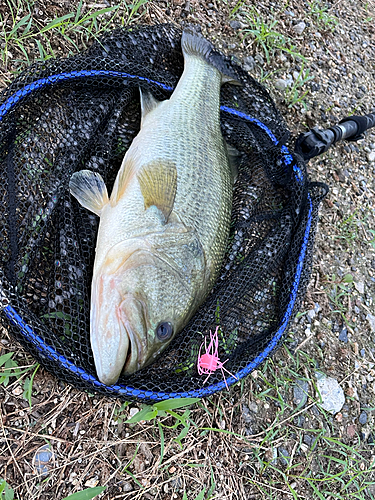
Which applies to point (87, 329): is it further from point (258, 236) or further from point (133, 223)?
point (258, 236)

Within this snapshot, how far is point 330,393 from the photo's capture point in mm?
3109

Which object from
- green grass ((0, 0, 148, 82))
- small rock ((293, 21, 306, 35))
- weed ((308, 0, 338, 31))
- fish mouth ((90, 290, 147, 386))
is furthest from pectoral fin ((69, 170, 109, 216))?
weed ((308, 0, 338, 31))

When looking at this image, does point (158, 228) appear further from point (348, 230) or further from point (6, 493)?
point (348, 230)

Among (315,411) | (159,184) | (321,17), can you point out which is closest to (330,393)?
(315,411)

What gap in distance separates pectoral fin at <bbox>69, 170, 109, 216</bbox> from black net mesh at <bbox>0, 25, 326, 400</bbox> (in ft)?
0.31

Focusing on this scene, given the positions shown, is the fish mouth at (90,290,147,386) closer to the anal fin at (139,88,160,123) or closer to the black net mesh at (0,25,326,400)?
the black net mesh at (0,25,326,400)

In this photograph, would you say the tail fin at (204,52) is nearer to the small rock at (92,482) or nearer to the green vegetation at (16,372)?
the green vegetation at (16,372)

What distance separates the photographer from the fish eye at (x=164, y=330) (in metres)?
2.19

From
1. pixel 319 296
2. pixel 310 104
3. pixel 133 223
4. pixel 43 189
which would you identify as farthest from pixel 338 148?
pixel 43 189

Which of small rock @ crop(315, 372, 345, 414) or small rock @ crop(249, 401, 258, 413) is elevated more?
small rock @ crop(249, 401, 258, 413)

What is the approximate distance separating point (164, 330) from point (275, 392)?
1239mm

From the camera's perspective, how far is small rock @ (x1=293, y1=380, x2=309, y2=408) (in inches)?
117

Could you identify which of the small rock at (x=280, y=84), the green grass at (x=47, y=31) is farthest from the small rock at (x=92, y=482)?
the small rock at (x=280, y=84)

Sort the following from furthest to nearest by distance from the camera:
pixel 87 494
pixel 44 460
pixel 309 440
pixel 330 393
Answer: pixel 330 393 < pixel 309 440 < pixel 44 460 < pixel 87 494
